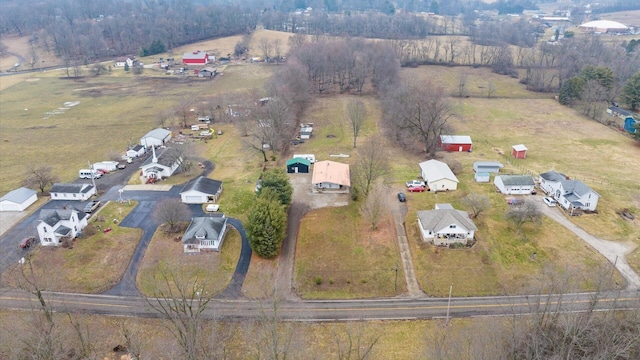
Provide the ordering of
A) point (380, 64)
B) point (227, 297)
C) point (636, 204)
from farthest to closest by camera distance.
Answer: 1. point (380, 64)
2. point (636, 204)
3. point (227, 297)

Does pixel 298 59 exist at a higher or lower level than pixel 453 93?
higher

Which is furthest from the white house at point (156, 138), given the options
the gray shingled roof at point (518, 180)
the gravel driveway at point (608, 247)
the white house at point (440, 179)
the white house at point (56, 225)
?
the gravel driveway at point (608, 247)

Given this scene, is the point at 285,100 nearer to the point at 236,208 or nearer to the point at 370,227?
Answer: the point at 236,208

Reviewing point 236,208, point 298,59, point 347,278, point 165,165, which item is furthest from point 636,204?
point 298,59

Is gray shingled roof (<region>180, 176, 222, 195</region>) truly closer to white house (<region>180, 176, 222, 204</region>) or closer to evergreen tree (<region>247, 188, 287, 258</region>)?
white house (<region>180, 176, 222, 204</region>)

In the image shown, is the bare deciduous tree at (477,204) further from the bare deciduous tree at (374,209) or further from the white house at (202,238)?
→ the white house at (202,238)

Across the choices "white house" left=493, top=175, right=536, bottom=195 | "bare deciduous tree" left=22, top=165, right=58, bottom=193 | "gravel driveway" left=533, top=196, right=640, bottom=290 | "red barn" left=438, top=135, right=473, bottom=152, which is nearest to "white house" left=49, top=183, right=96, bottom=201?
"bare deciduous tree" left=22, top=165, right=58, bottom=193
